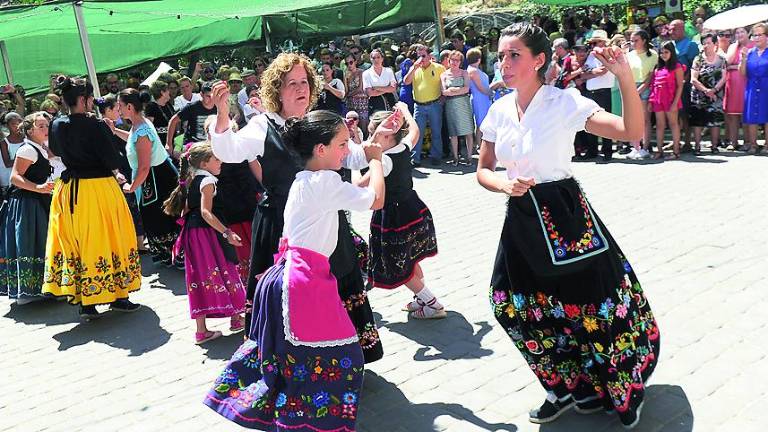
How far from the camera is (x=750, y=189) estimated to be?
26.4 ft

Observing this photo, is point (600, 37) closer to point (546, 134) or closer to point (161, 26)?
point (546, 134)

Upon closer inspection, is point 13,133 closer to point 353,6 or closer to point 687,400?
point 687,400

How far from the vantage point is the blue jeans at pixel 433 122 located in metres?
11.8

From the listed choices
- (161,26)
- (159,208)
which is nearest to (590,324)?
(159,208)

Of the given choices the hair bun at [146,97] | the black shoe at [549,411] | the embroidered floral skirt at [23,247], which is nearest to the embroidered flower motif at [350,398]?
the black shoe at [549,411]

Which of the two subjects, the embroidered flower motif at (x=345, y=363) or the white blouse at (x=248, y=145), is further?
the white blouse at (x=248, y=145)

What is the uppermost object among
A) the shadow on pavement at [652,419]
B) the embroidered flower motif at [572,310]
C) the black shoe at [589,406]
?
the embroidered flower motif at [572,310]

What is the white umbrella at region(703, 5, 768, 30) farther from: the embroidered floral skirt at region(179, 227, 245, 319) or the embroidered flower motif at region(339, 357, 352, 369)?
the embroidered flower motif at region(339, 357, 352, 369)

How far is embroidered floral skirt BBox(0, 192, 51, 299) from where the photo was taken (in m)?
6.58

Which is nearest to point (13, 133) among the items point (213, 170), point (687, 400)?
point (213, 170)

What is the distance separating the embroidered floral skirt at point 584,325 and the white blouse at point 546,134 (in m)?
0.29

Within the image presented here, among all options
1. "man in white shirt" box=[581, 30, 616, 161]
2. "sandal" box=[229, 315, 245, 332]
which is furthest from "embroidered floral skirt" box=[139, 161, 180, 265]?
"man in white shirt" box=[581, 30, 616, 161]

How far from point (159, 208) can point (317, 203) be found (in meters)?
4.68

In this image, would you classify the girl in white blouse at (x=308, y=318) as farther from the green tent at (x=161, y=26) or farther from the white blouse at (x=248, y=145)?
the green tent at (x=161, y=26)
